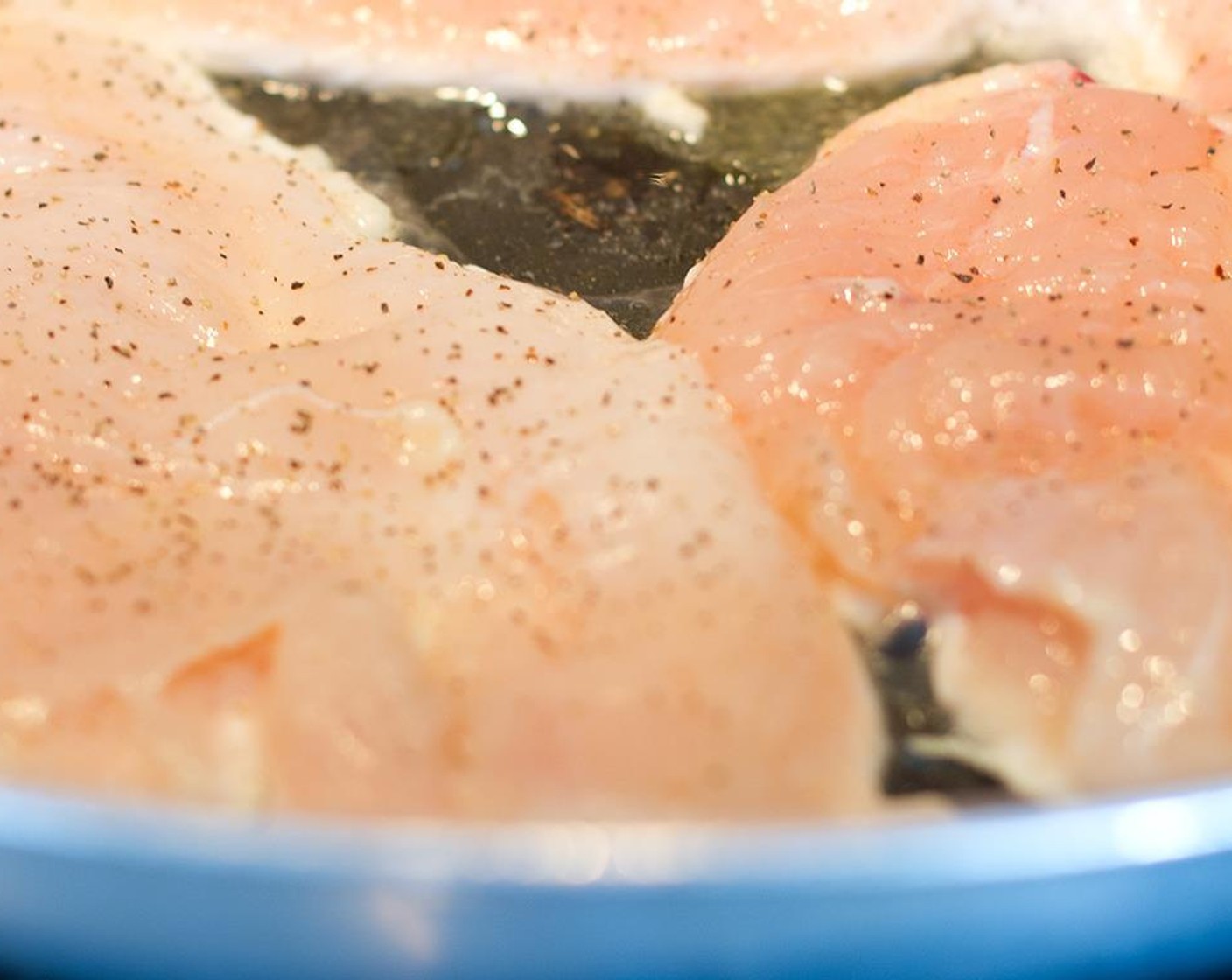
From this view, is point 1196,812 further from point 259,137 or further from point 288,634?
point 259,137

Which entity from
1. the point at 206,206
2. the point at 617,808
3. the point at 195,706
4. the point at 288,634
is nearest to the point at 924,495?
the point at 617,808

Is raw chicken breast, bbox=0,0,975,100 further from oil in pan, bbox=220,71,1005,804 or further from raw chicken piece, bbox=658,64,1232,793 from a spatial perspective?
raw chicken piece, bbox=658,64,1232,793

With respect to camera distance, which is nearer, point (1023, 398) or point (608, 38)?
point (1023, 398)

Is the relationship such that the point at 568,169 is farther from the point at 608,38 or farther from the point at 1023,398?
the point at 1023,398

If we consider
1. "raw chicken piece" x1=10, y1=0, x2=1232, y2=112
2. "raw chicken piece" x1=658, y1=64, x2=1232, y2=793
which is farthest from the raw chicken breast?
"raw chicken piece" x1=658, y1=64, x2=1232, y2=793

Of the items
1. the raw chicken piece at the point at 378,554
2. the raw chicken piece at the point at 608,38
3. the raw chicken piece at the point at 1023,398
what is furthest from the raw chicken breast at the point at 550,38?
the raw chicken piece at the point at 378,554

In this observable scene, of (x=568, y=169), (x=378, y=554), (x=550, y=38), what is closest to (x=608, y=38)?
(x=550, y=38)
